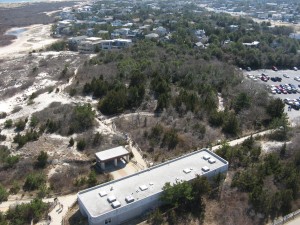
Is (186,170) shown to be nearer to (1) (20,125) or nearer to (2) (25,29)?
(1) (20,125)

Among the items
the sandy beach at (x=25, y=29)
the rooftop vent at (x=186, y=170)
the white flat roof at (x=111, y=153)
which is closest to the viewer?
the rooftop vent at (x=186, y=170)

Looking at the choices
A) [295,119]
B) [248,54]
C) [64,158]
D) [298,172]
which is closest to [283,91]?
[295,119]

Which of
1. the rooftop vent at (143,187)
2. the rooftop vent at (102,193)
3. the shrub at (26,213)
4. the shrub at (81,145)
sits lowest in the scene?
the shrub at (81,145)

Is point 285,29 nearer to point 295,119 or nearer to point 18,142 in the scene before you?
point 295,119

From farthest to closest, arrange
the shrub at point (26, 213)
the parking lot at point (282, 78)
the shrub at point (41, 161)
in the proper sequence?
the parking lot at point (282, 78) < the shrub at point (41, 161) < the shrub at point (26, 213)

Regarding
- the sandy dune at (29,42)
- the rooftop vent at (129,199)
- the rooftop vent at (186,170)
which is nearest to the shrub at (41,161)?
the rooftop vent at (129,199)

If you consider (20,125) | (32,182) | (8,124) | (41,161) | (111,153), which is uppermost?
(111,153)

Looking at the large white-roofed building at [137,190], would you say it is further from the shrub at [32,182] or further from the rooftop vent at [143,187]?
the shrub at [32,182]

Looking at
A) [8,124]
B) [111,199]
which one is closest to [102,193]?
[111,199]
